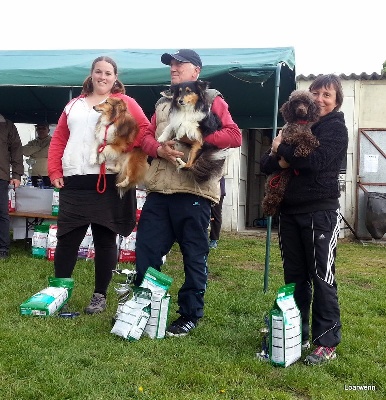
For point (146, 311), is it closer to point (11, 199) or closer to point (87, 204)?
point (87, 204)

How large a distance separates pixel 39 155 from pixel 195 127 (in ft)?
13.2

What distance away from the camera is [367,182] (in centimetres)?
914

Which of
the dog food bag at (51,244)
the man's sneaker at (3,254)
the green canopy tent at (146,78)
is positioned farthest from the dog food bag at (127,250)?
the green canopy tent at (146,78)

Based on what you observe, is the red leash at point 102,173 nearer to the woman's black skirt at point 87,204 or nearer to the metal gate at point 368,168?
the woman's black skirt at point 87,204

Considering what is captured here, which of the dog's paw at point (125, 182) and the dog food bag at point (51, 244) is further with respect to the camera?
the dog food bag at point (51, 244)

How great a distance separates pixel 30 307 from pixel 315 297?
1.87 metres

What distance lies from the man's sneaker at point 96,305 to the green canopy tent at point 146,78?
155cm

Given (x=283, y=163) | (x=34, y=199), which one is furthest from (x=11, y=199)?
(x=283, y=163)

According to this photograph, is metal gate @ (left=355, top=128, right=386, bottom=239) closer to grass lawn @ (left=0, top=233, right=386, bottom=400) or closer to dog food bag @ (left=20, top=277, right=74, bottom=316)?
grass lawn @ (left=0, top=233, right=386, bottom=400)

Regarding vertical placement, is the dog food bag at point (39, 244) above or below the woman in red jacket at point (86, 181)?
below

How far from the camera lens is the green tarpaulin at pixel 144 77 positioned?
14.6ft

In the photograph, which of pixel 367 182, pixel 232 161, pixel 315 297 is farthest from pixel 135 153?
pixel 367 182

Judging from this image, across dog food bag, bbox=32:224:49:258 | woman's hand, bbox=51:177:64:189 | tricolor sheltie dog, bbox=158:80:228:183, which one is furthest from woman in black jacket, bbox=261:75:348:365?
dog food bag, bbox=32:224:49:258

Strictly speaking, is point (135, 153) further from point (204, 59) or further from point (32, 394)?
Result: point (204, 59)
